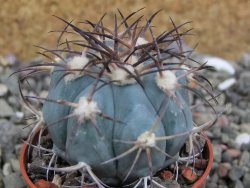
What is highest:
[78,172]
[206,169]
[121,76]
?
[121,76]

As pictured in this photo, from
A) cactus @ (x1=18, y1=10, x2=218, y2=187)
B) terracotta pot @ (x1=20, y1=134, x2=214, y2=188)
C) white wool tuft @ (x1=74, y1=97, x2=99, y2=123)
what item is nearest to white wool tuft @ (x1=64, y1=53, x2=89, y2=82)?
cactus @ (x1=18, y1=10, x2=218, y2=187)

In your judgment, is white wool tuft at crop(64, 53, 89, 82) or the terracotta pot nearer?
white wool tuft at crop(64, 53, 89, 82)

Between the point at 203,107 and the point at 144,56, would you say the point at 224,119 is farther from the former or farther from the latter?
the point at 144,56

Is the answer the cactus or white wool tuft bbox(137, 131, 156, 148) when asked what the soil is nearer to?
the cactus

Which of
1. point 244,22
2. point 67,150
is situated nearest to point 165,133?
point 67,150

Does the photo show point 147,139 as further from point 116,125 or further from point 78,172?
point 78,172

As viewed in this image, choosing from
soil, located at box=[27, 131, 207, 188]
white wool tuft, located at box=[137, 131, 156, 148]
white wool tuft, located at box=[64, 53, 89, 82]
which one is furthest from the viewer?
soil, located at box=[27, 131, 207, 188]

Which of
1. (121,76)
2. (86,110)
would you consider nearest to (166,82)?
(121,76)
